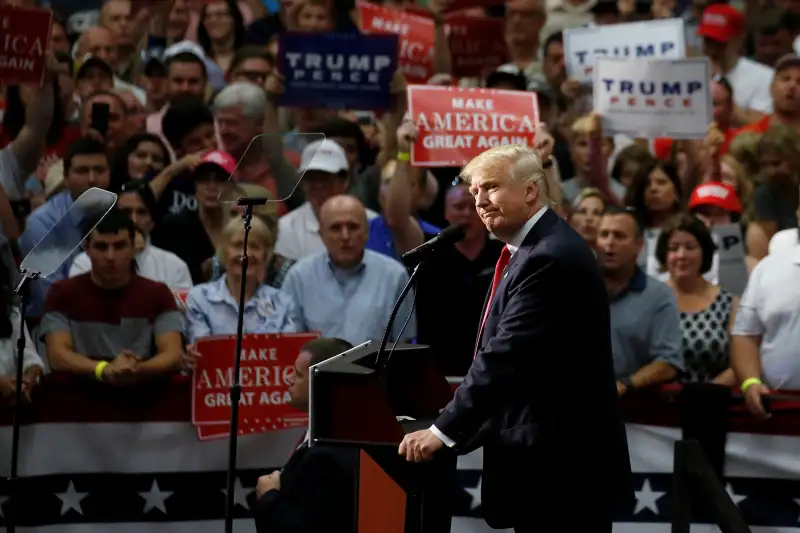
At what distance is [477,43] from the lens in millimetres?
11164

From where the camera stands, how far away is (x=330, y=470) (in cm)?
606

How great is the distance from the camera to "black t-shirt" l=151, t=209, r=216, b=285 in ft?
29.4

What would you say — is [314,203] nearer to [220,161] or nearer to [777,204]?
[220,161]

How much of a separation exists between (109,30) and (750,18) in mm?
5677

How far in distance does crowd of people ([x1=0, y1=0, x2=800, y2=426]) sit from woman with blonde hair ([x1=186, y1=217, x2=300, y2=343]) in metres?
0.01

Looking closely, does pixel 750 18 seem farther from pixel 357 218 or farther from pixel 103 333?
pixel 103 333

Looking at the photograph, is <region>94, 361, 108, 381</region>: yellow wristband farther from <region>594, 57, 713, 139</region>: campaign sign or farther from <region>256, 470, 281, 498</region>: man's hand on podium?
<region>594, 57, 713, 139</region>: campaign sign

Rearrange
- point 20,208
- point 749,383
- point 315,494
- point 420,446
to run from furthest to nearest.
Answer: point 20,208 → point 749,383 → point 315,494 → point 420,446

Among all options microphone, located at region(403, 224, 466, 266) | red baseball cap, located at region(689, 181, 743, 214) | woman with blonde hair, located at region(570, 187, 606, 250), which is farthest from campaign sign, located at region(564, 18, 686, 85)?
microphone, located at region(403, 224, 466, 266)

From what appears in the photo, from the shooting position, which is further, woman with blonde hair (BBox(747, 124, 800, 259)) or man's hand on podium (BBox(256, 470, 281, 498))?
woman with blonde hair (BBox(747, 124, 800, 259))

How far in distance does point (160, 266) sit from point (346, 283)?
1099 millimetres

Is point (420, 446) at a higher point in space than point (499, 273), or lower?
lower

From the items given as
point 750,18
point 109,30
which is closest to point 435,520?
point 109,30

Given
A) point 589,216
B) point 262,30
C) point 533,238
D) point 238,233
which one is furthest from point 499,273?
point 262,30
